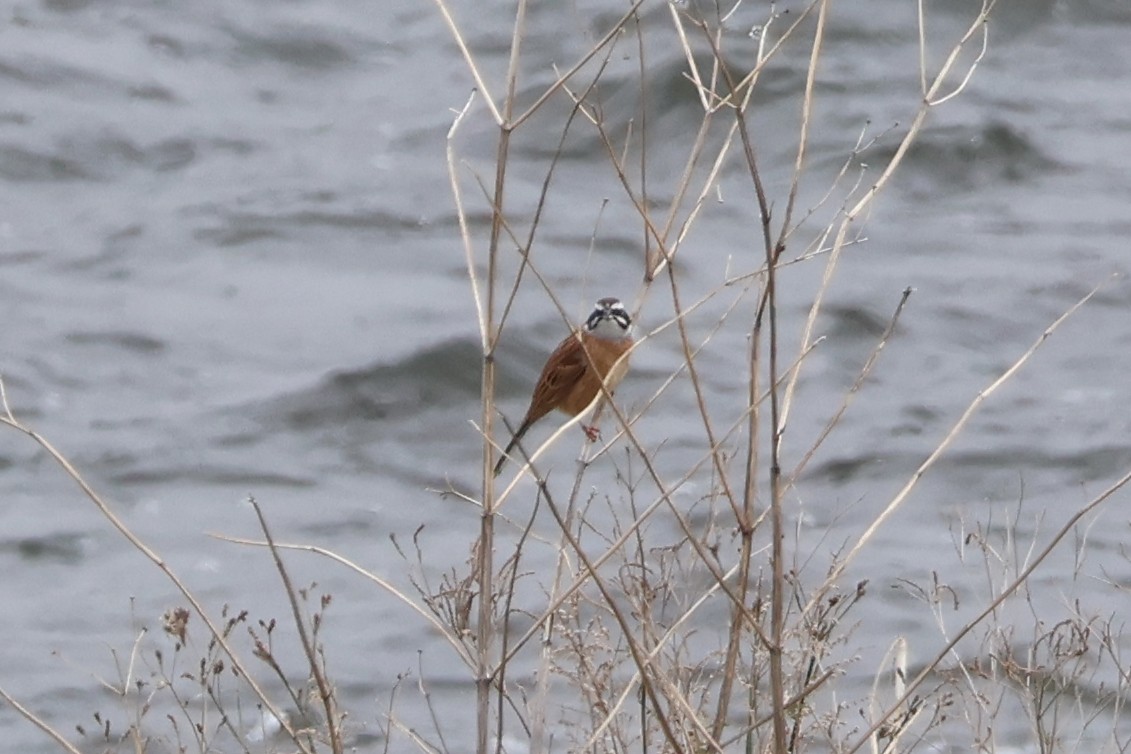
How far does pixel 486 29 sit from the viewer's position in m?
13.5

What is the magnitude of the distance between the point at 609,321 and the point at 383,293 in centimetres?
462

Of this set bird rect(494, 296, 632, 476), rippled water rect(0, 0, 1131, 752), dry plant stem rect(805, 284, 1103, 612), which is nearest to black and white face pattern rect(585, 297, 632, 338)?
bird rect(494, 296, 632, 476)

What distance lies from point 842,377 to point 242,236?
358 centimetres

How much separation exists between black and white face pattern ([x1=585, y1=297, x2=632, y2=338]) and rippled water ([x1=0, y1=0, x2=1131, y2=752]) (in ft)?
5.62

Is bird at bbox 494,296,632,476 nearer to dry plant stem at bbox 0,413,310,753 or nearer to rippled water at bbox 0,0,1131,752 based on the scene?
rippled water at bbox 0,0,1131,752

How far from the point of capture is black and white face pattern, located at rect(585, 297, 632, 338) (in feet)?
21.8

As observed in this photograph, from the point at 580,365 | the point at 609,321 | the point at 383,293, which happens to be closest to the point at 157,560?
the point at 580,365

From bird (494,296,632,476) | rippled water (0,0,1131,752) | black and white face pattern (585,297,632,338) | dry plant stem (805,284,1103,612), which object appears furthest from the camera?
rippled water (0,0,1131,752)

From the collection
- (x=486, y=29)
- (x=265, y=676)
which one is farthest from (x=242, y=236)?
(x=265, y=676)

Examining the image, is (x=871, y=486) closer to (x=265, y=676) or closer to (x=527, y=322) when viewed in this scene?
(x=527, y=322)

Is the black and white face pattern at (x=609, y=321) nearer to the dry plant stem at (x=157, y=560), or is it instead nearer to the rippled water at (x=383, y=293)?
the rippled water at (x=383, y=293)

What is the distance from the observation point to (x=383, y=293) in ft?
36.7

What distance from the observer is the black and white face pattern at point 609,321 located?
21.8 ft

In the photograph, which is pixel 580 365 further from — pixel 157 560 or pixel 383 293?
pixel 383 293
